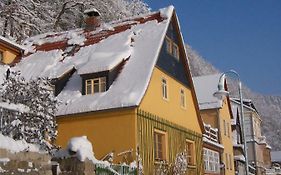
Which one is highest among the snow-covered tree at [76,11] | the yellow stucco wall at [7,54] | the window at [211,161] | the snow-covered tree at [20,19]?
the snow-covered tree at [76,11]

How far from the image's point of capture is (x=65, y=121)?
73.0 feet

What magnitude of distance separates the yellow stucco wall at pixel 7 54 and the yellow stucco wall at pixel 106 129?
5.92 metres

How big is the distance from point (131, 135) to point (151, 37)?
19.2ft

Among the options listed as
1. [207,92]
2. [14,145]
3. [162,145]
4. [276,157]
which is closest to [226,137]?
[207,92]

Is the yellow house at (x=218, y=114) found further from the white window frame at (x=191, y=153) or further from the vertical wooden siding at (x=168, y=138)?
the white window frame at (x=191, y=153)

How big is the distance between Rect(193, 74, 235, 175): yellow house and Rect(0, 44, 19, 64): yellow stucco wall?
17224 mm

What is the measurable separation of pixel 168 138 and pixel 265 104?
3913 inches

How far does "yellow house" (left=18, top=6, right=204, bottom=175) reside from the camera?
69.3 feet

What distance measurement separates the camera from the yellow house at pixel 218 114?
38.5 m

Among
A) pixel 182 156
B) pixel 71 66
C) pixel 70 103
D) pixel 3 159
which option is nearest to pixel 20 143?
pixel 3 159

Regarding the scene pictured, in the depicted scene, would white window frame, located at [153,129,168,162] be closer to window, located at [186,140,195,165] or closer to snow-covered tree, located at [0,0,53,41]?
window, located at [186,140,195,165]

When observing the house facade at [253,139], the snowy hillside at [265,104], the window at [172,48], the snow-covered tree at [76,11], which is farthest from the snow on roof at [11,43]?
the snowy hillside at [265,104]

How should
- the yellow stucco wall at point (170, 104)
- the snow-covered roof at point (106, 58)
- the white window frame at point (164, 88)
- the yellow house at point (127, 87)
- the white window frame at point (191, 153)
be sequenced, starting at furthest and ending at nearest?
the white window frame at point (191, 153), the white window frame at point (164, 88), the yellow stucco wall at point (170, 104), the snow-covered roof at point (106, 58), the yellow house at point (127, 87)

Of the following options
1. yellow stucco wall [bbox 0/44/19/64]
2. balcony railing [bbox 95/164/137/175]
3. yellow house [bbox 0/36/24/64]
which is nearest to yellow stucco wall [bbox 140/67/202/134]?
balcony railing [bbox 95/164/137/175]
